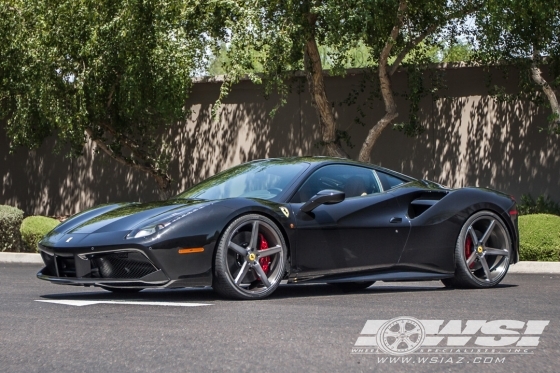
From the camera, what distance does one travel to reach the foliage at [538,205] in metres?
18.1

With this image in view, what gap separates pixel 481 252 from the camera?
31.8 ft

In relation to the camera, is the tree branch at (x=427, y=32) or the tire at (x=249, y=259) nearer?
the tire at (x=249, y=259)

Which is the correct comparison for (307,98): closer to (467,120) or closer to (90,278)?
(467,120)

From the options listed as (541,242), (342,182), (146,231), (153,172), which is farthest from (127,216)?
(153,172)

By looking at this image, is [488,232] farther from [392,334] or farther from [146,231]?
[392,334]

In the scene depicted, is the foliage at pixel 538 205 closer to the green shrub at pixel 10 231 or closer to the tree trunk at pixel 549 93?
the tree trunk at pixel 549 93

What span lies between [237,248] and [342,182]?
1.51 m

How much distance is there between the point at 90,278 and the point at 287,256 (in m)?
1.61

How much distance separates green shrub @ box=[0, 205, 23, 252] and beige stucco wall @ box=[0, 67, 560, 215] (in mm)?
5077

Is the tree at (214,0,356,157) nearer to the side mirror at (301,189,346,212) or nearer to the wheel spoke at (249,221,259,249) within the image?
the side mirror at (301,189,346,212)

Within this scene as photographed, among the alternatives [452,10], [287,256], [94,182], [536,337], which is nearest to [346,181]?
[287,256]

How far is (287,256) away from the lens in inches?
334

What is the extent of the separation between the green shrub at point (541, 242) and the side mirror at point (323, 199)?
20.2ft

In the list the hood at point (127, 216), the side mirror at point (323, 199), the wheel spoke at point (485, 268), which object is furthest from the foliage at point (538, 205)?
the hood at point (127, 216)
